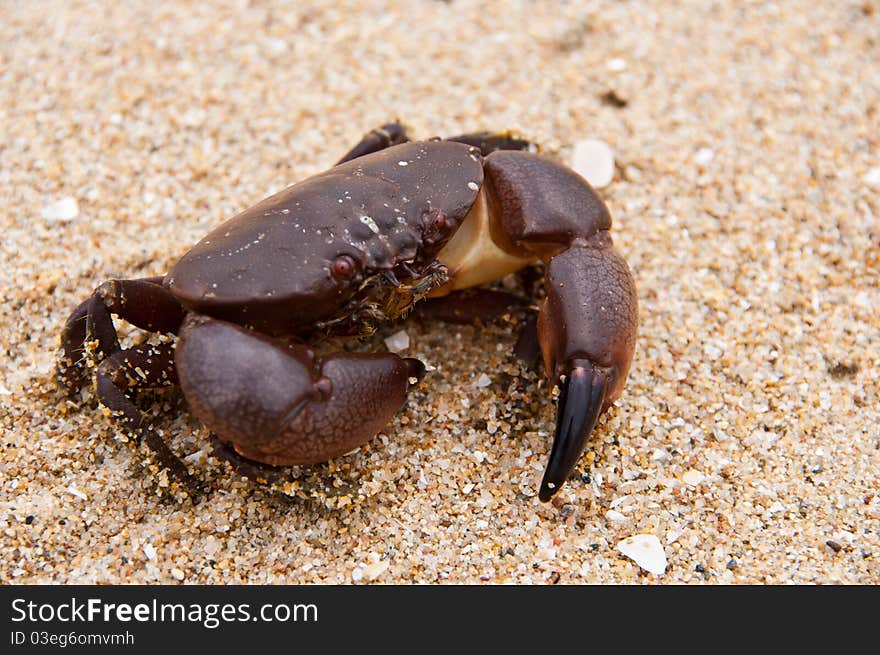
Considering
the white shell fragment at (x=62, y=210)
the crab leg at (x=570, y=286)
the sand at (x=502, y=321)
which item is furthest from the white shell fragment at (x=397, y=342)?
the white shell fragment at (x=62, y=210)

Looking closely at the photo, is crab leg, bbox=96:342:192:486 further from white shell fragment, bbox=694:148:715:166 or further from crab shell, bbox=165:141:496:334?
white shell fragment, bbox=694:148:715:166

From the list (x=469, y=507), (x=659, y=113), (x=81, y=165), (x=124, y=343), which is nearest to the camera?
(x=469, y=507)

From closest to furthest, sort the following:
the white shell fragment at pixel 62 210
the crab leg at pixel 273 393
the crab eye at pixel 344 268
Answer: the crab leg at pixel 273 393, the crab eye at pixel 344 268, the white shell fragment at pixel 62 210

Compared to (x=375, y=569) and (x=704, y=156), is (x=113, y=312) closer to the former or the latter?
(x=375, y=569)

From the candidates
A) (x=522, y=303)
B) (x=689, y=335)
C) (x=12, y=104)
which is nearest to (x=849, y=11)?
(x=689, y=335)

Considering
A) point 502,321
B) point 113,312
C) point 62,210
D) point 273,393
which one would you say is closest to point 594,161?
point 502,321

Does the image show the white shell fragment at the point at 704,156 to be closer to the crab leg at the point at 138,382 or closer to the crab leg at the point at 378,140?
the crab leg at the point at 378,140
